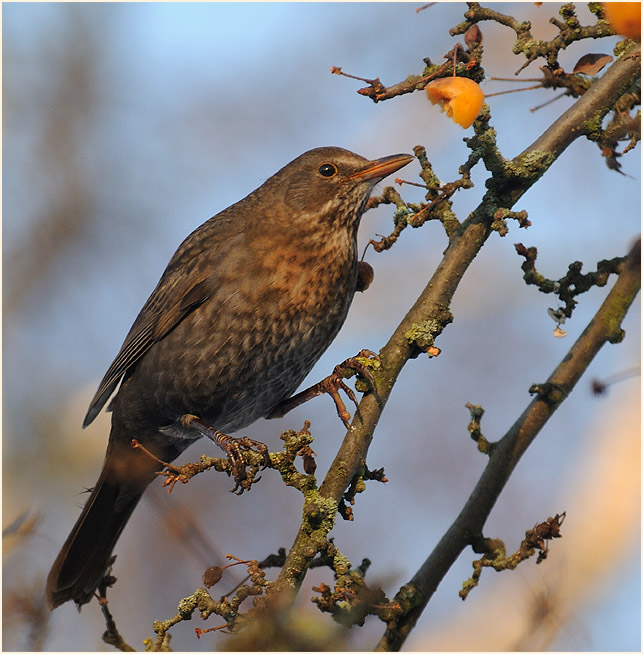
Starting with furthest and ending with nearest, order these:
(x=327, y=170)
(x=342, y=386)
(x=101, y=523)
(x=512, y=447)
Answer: (x=101, y=523), (x=327, y=170), (x=342, y=386), (x=512, y=447)

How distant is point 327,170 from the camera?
4332 mm

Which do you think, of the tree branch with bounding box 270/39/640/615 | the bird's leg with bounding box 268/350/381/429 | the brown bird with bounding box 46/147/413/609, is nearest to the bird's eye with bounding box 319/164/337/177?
the brown bird with bounding box 46/147/413/609

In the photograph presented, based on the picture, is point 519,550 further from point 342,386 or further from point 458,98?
point 458,98

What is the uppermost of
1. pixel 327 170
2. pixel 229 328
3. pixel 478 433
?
pixel 327 170

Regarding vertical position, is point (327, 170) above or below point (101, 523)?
above

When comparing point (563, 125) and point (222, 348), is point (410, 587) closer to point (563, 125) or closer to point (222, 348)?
point (222, 348)

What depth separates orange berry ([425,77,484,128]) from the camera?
2758 mm

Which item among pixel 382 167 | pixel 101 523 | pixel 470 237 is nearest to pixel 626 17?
pixel 470 237

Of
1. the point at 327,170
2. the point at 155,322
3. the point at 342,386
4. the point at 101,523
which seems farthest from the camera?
the point at 101,523

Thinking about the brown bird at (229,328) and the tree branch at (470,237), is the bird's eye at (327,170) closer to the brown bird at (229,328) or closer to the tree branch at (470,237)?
the brown bird at (229,328)

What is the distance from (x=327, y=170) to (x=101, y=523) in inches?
94.2

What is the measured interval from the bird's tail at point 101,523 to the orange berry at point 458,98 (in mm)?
2672

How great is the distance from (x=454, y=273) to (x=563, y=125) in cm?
73

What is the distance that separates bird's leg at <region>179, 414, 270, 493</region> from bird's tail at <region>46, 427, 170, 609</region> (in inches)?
18.5
